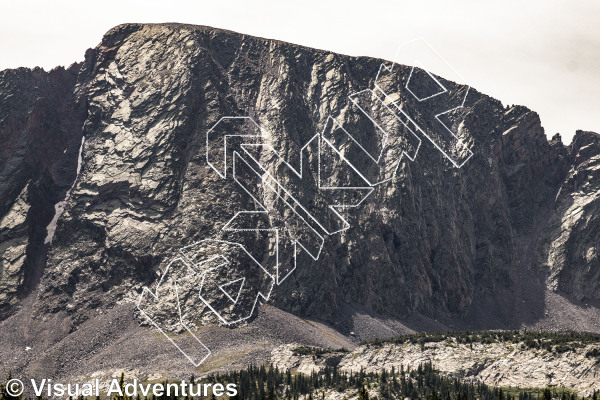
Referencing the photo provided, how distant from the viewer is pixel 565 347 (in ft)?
627

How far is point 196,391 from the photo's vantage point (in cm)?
18538

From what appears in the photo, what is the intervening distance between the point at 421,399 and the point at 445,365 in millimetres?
27495

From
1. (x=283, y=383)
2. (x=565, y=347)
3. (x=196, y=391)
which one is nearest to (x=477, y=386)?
(x=565, y=347)

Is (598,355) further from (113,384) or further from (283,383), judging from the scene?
(113,384)

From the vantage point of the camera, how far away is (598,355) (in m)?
184

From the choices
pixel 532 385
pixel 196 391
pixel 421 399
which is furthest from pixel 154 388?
pixel 532 385

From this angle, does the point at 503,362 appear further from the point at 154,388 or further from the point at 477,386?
the point at 154,388

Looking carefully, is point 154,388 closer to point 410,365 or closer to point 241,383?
point 241,383

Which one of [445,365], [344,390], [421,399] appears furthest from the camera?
[445,365]

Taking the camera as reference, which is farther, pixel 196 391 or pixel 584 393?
pixel 196 391

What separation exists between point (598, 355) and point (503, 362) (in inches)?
890


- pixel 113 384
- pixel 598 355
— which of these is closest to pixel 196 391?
pixel 113 384

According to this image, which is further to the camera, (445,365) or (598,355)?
(445,365)

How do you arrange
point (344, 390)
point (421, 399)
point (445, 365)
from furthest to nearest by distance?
point (445, 365) → point (344, 390) → point (421, 399)
